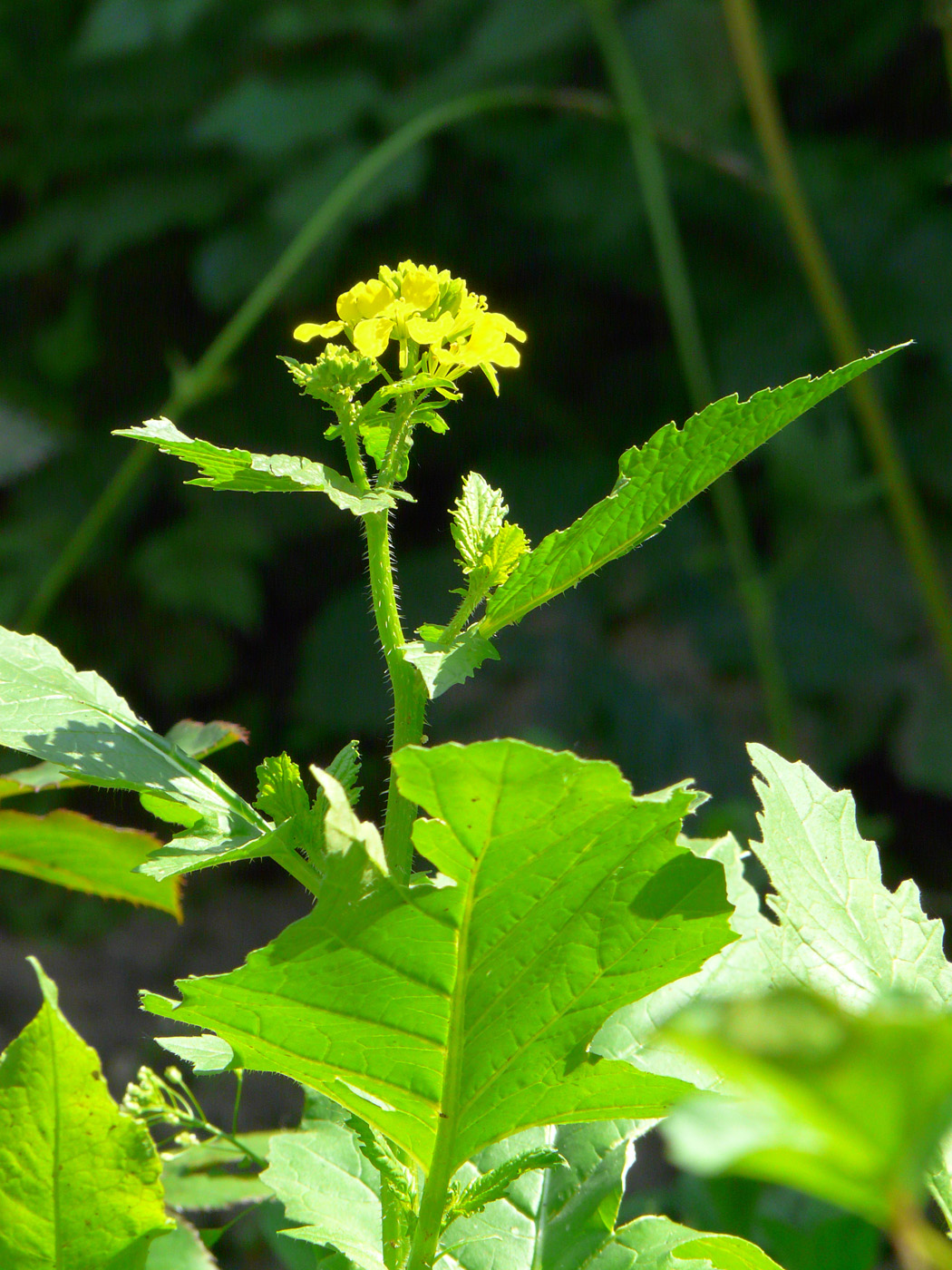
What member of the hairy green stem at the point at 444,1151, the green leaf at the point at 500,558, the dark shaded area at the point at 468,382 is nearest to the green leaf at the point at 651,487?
the green leaf at the point at 500,558

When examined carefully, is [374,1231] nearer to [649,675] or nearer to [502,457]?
[649,675]

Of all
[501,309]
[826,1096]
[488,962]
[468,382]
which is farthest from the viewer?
[501,309]

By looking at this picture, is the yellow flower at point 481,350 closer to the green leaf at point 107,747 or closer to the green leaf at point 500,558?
the green leaf at point 500,558

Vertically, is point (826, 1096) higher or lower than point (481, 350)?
lower

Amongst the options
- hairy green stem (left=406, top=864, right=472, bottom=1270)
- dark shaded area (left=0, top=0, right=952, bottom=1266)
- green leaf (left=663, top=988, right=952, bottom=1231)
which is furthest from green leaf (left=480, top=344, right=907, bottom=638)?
dark shaded area (left=0, top=0, right=952, bottom=1266)

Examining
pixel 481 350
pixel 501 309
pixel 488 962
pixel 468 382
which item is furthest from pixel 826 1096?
pixel 501 309

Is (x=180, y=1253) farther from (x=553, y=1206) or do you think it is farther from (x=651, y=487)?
(x=651, y=487)

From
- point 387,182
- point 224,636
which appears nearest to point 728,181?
point 387,182
